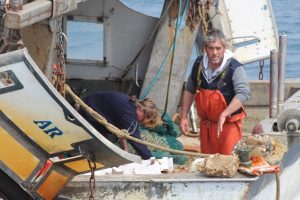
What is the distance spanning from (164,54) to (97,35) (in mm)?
1152

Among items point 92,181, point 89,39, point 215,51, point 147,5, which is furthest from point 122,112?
point 147,5

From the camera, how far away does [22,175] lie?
27.3ft

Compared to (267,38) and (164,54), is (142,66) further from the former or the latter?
(267,38)

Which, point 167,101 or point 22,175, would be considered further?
point 167,101

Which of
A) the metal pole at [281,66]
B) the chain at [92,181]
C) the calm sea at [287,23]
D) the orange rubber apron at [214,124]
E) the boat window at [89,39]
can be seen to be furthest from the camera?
the calm sea at [287,23]

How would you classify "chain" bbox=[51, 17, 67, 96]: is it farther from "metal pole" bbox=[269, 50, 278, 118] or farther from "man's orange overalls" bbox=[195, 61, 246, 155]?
"metal pole" bbox=[269, 50, 278, 118]

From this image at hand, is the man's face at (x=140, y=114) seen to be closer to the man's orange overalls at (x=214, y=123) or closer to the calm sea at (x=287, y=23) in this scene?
the man's orange overalls at (x=214, y=123)

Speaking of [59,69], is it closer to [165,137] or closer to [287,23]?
[165,137]

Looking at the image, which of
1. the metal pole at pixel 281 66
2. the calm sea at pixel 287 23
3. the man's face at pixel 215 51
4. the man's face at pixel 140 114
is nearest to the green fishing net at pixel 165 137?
the man's face at pixel 140 114

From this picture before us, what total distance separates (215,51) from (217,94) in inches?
19.4

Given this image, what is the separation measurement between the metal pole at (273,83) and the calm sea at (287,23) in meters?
13.5

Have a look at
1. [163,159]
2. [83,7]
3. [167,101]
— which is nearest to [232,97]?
[163,159]

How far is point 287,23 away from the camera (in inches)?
1387

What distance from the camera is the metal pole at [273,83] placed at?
11227 mm
